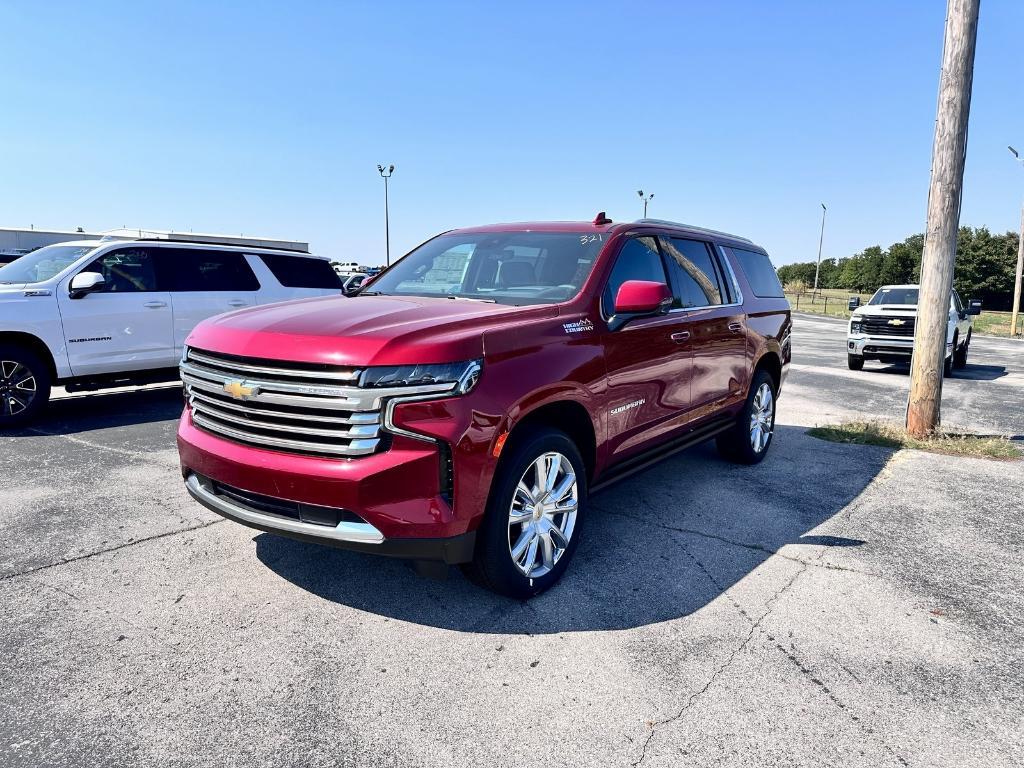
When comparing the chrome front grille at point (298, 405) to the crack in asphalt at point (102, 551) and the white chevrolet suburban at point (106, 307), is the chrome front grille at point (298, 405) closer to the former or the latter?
the crack in asphalt at point (102, 551)

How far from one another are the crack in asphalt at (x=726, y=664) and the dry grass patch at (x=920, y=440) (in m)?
3.97

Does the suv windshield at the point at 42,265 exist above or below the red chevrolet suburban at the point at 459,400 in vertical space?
above

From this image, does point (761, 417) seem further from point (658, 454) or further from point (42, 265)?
point (42, 265)

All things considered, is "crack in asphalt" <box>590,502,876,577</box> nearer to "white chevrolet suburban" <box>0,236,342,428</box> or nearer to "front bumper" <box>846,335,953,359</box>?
"white chevrolet suburban" <box>0,236,342,428</box>

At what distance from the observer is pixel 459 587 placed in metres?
3.70

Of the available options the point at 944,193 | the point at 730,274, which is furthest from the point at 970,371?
the point at 730,274

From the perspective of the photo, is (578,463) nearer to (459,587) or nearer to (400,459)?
(459,587)

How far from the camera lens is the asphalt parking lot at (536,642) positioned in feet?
8.20

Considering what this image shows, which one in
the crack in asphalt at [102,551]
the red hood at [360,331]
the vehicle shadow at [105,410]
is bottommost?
the crack in asphalt at [102,551]

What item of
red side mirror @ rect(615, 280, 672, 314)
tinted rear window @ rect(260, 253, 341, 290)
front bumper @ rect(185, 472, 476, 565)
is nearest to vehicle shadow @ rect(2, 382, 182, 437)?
tinted rear window @ rect(260, 253, 341, 290)

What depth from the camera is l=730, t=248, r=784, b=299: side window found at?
6.20m

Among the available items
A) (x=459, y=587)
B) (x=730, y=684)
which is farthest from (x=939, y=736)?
(x=459, y=587)

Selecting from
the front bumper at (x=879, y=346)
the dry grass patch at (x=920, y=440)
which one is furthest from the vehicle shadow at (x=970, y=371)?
the dry grass patch at (x=920, y=440)

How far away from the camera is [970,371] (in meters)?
15.2
